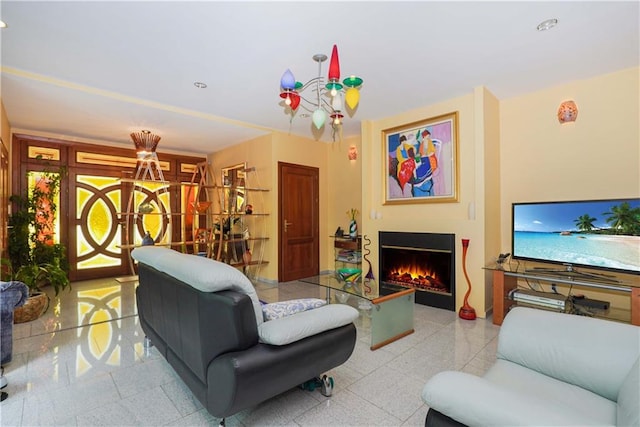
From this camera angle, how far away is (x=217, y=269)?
1548 mm

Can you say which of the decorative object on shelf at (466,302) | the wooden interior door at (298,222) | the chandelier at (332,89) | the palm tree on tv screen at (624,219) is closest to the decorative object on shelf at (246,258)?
the wooden interior door at (298,222)

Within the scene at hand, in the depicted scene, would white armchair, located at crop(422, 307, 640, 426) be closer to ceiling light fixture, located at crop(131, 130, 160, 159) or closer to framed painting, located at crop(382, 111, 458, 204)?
framed painting, located at crop(382, 111, 458, 204)

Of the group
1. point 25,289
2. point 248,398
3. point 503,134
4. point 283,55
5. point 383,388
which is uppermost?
point 283,55

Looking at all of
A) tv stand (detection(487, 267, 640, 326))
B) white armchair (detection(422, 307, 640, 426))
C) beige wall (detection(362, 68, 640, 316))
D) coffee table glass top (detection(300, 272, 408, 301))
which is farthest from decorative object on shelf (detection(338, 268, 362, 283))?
white armchair (detection(422, 307, 640, 426))

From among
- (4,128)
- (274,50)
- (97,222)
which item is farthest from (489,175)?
(97,222)

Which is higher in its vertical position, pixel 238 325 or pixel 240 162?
pixel 240 162

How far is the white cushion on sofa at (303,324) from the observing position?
5.09 ft

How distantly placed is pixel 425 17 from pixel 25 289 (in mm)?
3680

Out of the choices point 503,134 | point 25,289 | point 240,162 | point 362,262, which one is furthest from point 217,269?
point 240,162

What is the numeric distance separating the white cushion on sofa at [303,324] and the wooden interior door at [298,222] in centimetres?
357

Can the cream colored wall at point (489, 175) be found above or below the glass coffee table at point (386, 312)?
above

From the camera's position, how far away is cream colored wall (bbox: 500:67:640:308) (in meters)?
3.11

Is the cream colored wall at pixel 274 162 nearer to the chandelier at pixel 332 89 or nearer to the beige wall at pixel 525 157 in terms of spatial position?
the beige wall at pixel 525 157

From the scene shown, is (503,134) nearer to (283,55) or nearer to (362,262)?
(362,262)
